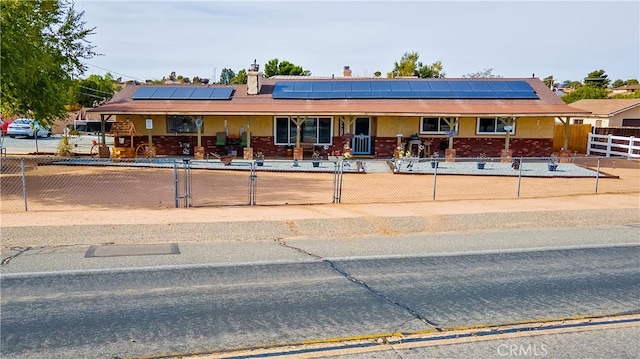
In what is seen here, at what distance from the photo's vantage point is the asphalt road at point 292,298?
17.7 feet

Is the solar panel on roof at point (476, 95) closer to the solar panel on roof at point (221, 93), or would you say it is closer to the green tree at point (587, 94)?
the solar panel on roof at point (221, 93)

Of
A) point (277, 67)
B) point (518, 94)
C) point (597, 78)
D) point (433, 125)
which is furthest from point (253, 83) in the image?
point (597, 78)

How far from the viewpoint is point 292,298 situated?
21.7ft

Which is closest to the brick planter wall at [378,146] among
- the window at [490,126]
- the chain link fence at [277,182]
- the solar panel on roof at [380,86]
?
the window at [490,126]

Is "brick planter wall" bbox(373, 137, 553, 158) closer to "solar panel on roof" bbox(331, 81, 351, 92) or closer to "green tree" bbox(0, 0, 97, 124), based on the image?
"solar panel on roof" bbox(331, 81, 351, 92)

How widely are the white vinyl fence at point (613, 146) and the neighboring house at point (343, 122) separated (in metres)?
4.84

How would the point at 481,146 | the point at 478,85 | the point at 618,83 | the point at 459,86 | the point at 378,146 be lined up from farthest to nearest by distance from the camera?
the point at 618,83 → the point at 478,85 → the point at 459,86 → the point at 481,146 → the point at 378,146

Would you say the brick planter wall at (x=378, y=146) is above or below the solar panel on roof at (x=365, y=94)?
below

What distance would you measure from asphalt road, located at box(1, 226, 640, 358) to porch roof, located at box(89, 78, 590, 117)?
1761 centimetres

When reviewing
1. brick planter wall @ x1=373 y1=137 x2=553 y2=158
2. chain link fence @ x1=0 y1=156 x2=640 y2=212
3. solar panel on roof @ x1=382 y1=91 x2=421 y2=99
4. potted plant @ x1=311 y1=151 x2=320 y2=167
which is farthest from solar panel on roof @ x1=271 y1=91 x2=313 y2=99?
chain link fence @ x1=0 y1=156 x2=640 y2=212

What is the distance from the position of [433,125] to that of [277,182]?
1210 centimetres

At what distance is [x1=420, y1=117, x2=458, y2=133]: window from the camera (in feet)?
90.6

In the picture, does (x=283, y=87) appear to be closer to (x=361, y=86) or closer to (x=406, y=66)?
→ (x=361, y=86)

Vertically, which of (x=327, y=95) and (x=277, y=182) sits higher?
(x=327, y=95)
